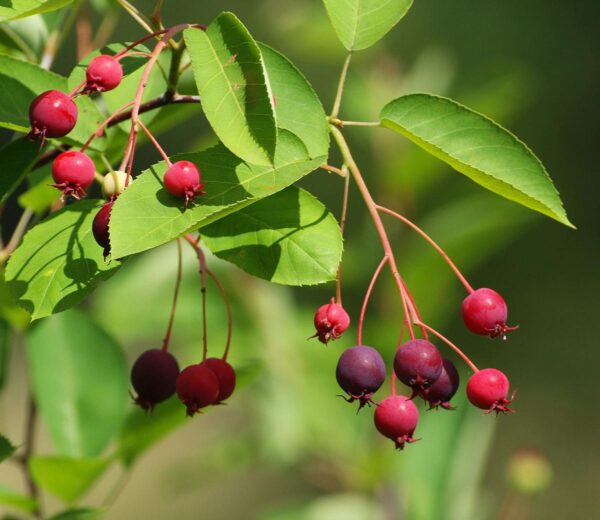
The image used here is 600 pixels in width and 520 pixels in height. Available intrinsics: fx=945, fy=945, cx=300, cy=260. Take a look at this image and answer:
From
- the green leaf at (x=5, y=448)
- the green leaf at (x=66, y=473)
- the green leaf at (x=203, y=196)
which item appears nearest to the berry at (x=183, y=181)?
the green leaf at (x=203, y=196)

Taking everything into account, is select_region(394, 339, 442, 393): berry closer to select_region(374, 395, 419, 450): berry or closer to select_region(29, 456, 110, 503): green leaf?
select_region(374, 395, 419, 450): berry

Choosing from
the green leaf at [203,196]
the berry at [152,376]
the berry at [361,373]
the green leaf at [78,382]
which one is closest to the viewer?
the green leaf at [203,196]

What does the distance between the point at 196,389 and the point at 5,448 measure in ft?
0.66

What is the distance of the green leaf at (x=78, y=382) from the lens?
140 centimetres

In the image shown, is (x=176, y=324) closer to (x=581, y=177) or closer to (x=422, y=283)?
(x=422, y=283)

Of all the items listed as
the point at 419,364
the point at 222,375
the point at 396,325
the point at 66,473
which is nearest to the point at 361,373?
the point at 419,364

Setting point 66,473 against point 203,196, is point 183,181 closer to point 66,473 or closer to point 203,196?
point 203,196

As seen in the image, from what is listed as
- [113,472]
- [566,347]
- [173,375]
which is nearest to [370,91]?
[173,375]

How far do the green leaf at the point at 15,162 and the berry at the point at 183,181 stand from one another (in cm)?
22

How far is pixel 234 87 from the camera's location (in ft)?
2.59

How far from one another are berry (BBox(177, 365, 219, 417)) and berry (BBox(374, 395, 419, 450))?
0.16 metres

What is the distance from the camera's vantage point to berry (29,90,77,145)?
81 cm

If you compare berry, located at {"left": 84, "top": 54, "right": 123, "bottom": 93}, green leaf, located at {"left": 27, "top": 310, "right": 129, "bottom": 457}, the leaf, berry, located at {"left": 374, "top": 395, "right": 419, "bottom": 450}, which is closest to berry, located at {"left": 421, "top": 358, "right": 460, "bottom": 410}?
berry, located at {"left": 374, "top": 395, "right": 419, "bottom": 450}

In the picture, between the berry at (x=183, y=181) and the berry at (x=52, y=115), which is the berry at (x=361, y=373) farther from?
the berry at (x=52, y=115)
